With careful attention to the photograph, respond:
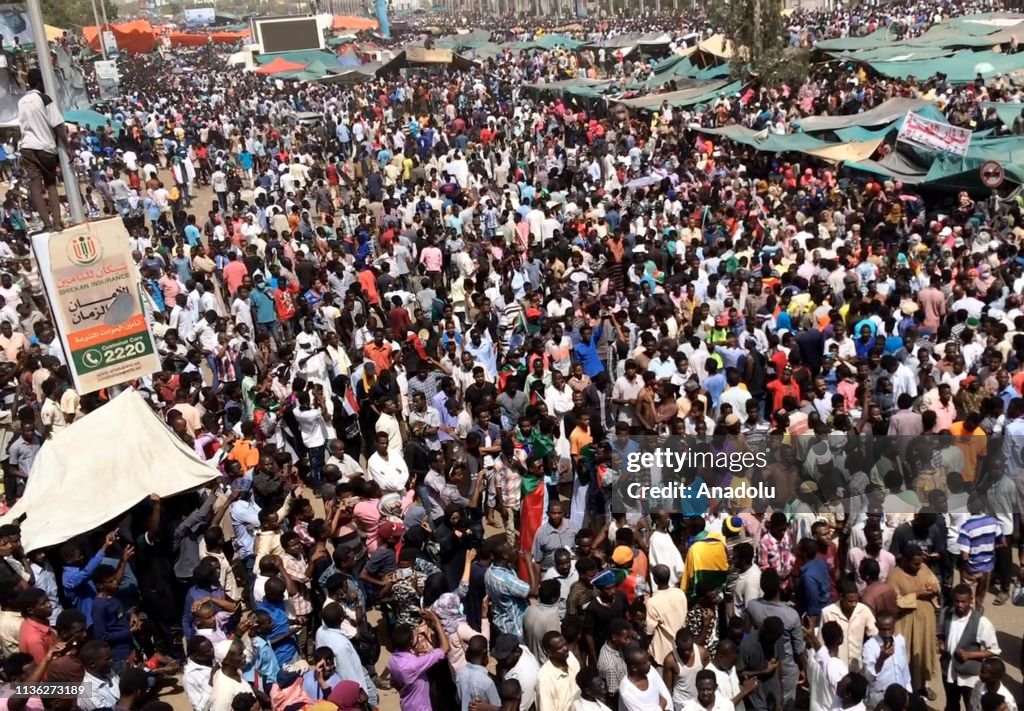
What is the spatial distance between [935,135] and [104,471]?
1327cm

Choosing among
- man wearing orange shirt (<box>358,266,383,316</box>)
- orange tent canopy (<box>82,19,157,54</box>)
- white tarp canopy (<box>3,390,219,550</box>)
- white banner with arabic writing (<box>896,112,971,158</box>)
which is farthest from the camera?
orange tent canopy (<box>82,19,157,54</box>)

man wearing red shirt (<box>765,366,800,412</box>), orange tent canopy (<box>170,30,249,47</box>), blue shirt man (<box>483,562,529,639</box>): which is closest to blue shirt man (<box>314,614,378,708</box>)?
blue shirt man (<box>483,562,529,639</box>)

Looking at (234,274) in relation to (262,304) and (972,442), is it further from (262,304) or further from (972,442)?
(972,442)

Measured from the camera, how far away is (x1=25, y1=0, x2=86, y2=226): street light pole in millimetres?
7645

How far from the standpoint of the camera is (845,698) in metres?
5.19

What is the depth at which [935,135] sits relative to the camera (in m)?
15.9

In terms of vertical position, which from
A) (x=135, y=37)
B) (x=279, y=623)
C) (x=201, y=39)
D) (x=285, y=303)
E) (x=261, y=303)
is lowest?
(x=201, y=39)

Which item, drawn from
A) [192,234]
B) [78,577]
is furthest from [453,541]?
[192,234]

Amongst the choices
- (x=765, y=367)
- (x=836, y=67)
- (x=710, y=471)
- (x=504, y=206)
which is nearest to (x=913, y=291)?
(x=765, y=367)

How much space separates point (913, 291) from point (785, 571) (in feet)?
17.8

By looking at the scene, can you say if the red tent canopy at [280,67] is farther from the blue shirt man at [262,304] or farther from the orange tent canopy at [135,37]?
the blue shirt man at [262,304]

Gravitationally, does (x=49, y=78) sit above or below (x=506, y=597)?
above

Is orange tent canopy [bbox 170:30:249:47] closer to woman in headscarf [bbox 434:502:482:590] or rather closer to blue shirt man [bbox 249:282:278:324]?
blue shirt man [bbox 249:282:278:324]

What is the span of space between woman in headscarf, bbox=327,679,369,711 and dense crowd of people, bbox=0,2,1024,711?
12mm
